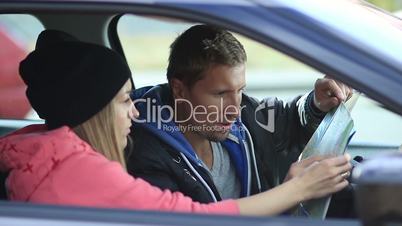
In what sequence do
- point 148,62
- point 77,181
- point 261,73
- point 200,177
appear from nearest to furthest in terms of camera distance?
point 77,181, point 200,177, point 261,73, point 148,62

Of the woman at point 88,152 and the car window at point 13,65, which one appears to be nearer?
the woman at point 88,152

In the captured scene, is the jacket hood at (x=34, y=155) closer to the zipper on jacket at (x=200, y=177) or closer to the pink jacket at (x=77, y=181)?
the pink jacket at (x=77, y=181)

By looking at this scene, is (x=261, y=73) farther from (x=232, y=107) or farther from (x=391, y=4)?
(x=232, y=107)

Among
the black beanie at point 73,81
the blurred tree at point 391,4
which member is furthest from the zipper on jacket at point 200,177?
the blurred tree at point 391,4

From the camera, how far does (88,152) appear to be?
2512 mm

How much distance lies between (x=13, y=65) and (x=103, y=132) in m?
5.05

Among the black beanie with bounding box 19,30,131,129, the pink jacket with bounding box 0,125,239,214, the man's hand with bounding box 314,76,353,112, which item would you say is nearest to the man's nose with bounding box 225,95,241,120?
the man's hand with bounding box 314,76,353,112

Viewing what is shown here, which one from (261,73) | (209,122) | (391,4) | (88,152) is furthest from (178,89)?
(391,4)

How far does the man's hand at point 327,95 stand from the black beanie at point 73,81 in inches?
31.3

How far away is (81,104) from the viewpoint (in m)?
2.63

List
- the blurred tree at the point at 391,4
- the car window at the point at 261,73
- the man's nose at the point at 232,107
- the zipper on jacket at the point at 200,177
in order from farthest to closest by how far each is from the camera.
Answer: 1. the blurred tree at the point at 391,4
2. the car window at the point at 261,73
3. the man's nose at the point at 232,107
4. the zipper on jacket at the point at 200,177

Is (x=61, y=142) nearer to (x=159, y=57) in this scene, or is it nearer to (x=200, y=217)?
(x=200, y=217)

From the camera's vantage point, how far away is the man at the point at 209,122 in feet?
9.61

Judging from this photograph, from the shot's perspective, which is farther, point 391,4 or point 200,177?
point 391,4
